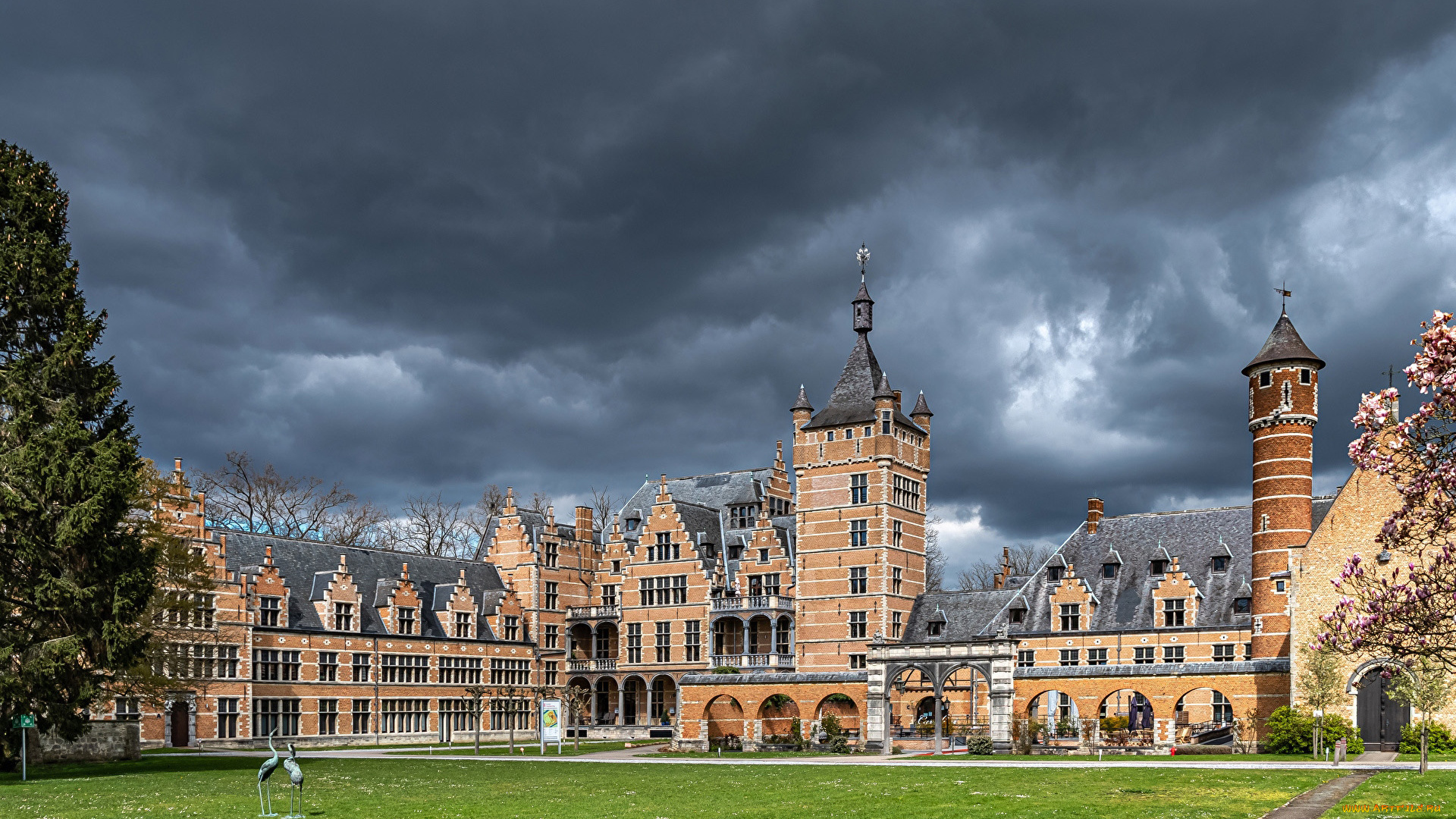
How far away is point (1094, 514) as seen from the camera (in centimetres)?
5725

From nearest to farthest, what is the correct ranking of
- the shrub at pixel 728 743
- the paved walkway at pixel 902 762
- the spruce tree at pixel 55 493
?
the spruce tree at pixel 55 493
the paved walkway at pixel 902 762
the shrub at pixel 728 743

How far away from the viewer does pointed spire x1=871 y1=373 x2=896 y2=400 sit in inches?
2317

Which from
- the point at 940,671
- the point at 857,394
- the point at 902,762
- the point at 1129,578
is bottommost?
the point at 902,762

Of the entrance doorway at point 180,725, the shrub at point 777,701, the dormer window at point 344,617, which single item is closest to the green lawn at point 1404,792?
the shrub at point 777,701

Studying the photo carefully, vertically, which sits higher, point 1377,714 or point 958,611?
point 958,611

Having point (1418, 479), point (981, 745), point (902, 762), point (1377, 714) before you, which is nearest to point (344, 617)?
point (981, 745)

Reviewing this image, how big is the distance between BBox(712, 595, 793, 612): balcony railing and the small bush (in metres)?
23.2

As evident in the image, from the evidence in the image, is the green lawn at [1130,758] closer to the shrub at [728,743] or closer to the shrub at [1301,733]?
the shrub at [1301,733]

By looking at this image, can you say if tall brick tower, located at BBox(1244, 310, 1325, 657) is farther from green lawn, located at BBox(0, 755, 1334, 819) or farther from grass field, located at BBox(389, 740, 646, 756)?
grass field, located at BBox(389, 740, 646, 756)

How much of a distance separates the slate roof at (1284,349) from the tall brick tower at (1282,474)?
0.03 m

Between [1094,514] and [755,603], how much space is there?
637 inches

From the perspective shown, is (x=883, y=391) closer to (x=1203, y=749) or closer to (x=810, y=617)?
(x=810, y=617)

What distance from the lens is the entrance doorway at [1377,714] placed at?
39562 mm

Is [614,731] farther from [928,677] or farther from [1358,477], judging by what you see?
[1358,477]
